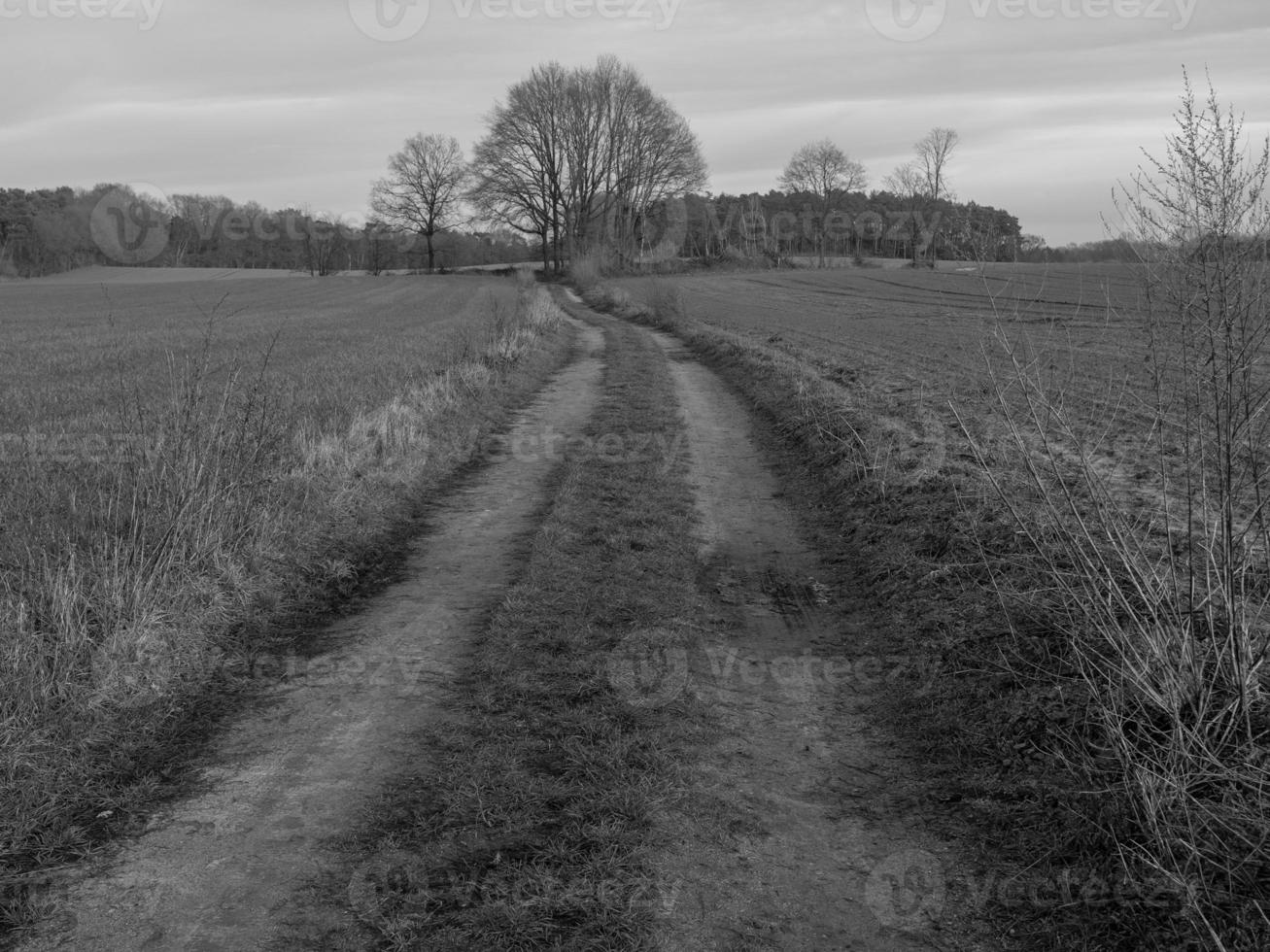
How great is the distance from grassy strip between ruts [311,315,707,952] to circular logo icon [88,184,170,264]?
9581 centimetres

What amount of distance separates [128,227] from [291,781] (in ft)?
333

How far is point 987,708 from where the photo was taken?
4547mm

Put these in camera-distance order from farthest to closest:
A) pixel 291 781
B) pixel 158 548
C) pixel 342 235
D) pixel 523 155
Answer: pixel 342 235, pixel 523 155, pixel 158 548, pixel 291 781

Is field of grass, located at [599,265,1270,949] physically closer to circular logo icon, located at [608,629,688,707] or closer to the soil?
the soil

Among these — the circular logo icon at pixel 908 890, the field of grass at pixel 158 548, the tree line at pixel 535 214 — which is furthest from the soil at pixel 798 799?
the tree line at pixel 535 214

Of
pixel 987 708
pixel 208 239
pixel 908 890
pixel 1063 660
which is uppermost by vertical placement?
pixel 208 239

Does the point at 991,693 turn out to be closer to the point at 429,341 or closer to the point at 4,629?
the point at 4,629

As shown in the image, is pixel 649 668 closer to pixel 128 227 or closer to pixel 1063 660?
pixel 1063 660

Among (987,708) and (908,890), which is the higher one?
(987,708)

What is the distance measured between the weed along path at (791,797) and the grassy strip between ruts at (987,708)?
0.58ft

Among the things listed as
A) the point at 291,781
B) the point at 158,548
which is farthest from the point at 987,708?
the point at 158,548

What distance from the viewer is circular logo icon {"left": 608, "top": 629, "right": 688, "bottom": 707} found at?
4895 millimetres

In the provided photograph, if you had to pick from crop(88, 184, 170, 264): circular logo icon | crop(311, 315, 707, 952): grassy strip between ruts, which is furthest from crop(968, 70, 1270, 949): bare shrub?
crop(88, 184, 170, 264): circular logo icon

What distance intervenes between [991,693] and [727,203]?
109 metres
